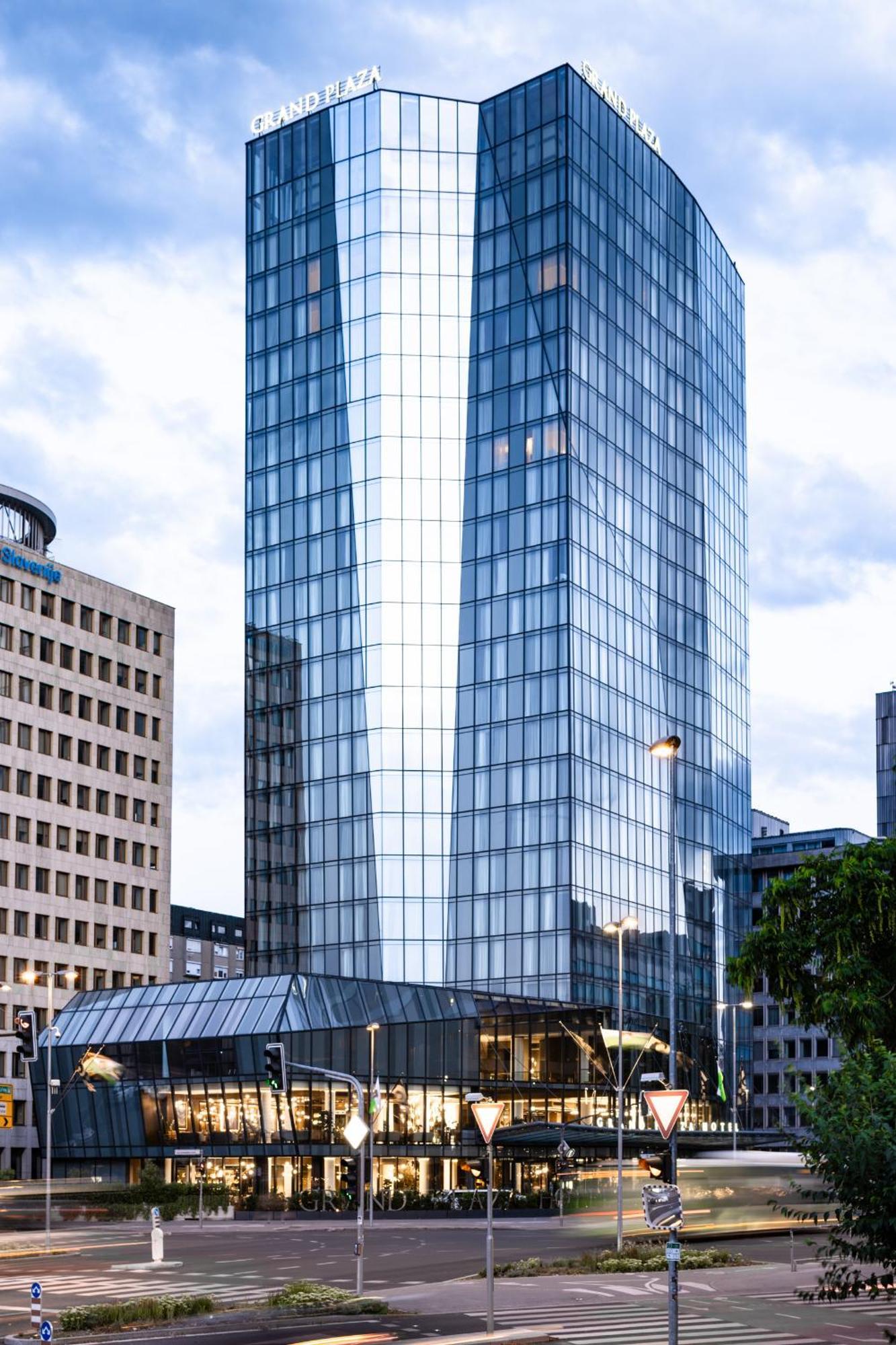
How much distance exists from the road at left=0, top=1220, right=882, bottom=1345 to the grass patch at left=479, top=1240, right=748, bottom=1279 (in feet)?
3.59

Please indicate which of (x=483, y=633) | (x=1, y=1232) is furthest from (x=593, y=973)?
(x=1, y=1232)

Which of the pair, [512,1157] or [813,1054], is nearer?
[512,1157]

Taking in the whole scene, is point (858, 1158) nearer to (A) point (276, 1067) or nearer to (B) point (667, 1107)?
(B) point (667, 1107)

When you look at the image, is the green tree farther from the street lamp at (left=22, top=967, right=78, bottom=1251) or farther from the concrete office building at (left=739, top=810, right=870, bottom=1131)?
the concrete office building at (left=739, top=810, right=870, bottom=1131)

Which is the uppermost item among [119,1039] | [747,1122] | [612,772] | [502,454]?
[502,454]

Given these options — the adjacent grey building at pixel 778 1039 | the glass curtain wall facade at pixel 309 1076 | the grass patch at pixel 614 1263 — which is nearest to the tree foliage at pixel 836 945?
the grass patch at pixel 614 1263

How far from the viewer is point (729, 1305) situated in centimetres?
3853

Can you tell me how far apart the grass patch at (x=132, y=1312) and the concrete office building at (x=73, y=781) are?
261 ft

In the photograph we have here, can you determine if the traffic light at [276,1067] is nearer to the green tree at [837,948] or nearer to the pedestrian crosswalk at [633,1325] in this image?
the pedestrian crosswalk at [633,1325]

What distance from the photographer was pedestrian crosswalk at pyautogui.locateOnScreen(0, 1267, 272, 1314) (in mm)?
40188

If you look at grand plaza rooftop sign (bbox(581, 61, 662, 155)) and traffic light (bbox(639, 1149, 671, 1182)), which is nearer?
traffic light (bbox(639, 1149, 671, 1182))

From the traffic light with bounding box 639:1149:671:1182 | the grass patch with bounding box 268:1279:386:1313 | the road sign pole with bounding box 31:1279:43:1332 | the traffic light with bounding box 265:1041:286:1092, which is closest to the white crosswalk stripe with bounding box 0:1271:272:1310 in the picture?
the grass patch with bounding box 268:1279:386:1313

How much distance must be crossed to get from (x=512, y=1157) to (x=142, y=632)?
51.3m

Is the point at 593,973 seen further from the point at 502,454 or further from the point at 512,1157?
the point at 502,454
